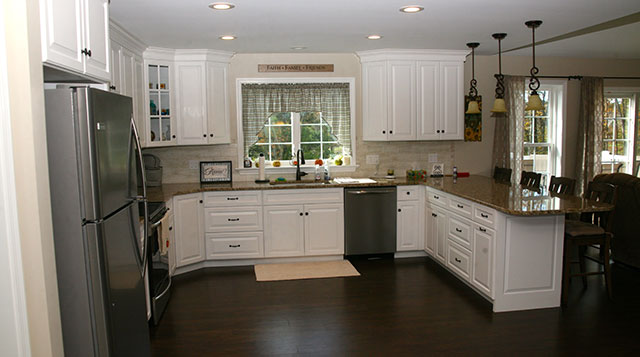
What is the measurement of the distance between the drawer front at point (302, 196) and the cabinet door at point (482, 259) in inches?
65.7

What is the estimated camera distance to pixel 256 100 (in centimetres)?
574

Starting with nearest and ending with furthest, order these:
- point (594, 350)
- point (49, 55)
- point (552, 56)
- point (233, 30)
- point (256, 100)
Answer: point (49, 55), point (594, 350), point (233, 30), point (256, 100), point (552, 56)

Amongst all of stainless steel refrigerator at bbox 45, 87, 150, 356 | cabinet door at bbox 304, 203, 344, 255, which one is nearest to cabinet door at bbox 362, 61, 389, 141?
cabinet door at bbox 304, 203, 344, 255

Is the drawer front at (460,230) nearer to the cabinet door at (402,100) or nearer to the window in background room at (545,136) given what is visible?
the cabinet door at (402,100)

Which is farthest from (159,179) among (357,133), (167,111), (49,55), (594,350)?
(594,350)

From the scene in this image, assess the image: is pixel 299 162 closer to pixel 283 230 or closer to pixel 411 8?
pixel 283 230

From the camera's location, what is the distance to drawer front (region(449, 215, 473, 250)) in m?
4.34

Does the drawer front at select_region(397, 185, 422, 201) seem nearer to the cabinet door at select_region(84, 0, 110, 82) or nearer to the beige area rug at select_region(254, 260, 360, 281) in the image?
the beige area rug at select_region(254, 260, 360, 281)

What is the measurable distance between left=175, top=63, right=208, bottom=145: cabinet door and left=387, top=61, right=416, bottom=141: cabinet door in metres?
2.14

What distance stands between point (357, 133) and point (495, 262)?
261 cm

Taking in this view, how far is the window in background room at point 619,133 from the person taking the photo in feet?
22.2

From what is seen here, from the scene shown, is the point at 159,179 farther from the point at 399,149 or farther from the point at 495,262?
the point at 495,262

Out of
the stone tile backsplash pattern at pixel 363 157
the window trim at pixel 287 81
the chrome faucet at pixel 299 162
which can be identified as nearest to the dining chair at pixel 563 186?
the stone tile backsplash pattern at pixel 363 157

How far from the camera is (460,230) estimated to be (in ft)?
14.9
